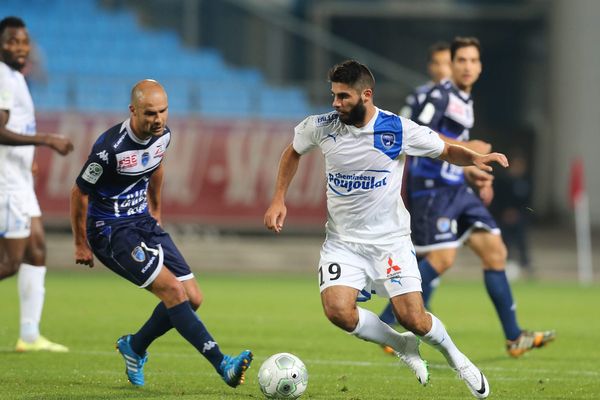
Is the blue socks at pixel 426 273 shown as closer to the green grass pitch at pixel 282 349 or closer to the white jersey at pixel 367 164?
the green grass pitch at pixel 282 349

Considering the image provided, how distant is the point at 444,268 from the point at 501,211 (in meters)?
12.4

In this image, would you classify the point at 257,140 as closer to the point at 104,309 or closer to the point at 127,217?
the point at 104,309

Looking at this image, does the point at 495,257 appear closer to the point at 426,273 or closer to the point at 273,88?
the point at 426,273

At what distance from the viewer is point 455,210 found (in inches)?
416

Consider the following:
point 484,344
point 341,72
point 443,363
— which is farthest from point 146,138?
point 484,344

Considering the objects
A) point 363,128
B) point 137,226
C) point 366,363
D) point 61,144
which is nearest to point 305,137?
point 363,128

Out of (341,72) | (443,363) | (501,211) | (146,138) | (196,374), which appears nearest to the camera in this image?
(341,72)

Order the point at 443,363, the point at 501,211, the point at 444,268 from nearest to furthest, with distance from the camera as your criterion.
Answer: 1. the point at 443,363
2. the point at 444,268
3. the point at 501,211

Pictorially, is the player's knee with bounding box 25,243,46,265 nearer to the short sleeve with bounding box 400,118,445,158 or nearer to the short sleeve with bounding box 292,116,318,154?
the short sleeve with bounding box 292,116,318,154

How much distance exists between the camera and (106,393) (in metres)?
7.98

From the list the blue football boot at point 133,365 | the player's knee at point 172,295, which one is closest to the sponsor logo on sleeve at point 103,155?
the player's knee at point 172,295

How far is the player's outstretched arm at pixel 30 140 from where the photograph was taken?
9102 millimetres

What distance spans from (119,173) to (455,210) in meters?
3.54

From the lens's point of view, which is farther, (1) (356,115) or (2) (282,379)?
(1) (356,115)
